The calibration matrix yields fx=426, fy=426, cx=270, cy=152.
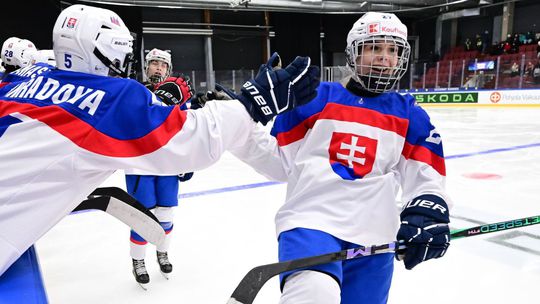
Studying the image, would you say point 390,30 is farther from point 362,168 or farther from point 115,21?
point 115,21

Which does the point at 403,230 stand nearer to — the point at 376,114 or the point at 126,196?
the point at 376,114

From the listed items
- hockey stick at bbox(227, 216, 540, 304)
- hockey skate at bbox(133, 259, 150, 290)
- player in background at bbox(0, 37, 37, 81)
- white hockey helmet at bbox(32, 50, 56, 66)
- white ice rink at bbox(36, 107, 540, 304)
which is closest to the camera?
hockey stick at bbox(227, 216, 540, 304)

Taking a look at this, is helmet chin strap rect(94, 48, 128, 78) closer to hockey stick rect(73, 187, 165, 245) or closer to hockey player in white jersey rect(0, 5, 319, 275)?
hockey player in white jersey rect(0, 5, 319, 275)

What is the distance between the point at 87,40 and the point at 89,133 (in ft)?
1.05

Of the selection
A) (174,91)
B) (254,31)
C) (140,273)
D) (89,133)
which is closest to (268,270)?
(89,133)

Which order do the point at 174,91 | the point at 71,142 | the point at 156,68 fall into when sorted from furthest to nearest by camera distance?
the point at 156,68
the point at 174,91
the point at 71,142

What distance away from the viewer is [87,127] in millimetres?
956

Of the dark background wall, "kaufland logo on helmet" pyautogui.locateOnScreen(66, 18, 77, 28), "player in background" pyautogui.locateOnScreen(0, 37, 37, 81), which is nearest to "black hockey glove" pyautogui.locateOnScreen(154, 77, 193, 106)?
"kaufland logo on helmet" pyautogui.locateOnScreen(66, 18, 77, 28)

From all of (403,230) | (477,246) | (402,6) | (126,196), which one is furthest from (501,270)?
(402,6)

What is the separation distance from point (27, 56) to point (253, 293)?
327 cm

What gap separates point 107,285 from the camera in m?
2.23

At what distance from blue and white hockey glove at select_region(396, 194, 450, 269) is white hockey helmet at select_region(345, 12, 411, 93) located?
40cm

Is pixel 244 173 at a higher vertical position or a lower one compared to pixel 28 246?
lower

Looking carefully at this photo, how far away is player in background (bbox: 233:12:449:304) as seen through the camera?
1.24m
